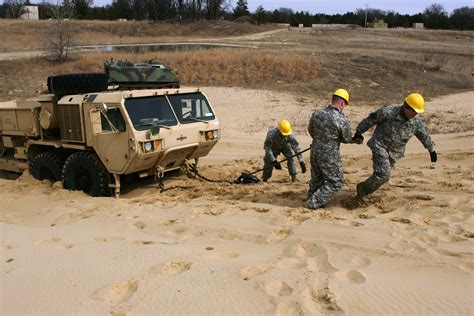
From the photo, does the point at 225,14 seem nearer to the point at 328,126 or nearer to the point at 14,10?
the point at 14,10

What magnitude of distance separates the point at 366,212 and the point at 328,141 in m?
1.04

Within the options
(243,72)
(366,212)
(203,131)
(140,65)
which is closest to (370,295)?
(366,212)

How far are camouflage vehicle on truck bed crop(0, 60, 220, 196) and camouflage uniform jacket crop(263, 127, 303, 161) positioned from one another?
1.01 metres

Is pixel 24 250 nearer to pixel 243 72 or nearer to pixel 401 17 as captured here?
→ pixel 243 72

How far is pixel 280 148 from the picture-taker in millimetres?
9000

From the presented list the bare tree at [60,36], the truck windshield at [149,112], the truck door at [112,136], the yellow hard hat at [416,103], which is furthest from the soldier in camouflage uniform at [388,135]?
the bare tree at [60,36]

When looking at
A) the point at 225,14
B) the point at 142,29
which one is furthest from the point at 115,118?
the point at 225,14

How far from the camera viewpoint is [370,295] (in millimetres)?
3932

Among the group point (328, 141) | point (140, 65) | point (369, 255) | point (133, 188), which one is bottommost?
point (133, 188)

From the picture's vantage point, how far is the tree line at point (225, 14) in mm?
73250

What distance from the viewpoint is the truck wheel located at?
9402mm

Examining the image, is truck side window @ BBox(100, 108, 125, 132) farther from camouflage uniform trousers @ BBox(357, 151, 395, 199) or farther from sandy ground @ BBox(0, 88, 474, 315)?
camouflage uniform trousers @ BBox(357, 151, 395, 199)

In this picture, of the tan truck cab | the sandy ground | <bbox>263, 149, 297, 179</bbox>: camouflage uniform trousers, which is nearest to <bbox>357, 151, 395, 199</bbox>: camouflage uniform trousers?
the sandy ground

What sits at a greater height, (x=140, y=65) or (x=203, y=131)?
(x=140, y=65)
